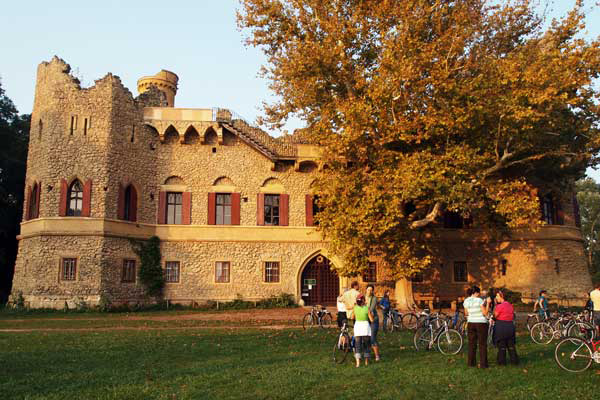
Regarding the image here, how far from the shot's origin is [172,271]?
90.3ft

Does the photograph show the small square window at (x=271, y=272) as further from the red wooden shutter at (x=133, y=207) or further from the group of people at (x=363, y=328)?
the group of people at (x=363, y=328)

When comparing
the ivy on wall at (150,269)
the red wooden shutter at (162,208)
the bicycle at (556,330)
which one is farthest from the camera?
the red wooden shutter at (162,208)

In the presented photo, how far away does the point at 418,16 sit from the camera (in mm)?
21578

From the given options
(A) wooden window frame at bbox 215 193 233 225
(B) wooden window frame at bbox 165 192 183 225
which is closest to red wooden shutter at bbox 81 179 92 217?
(B) wooden window frame at bbox 165 192 183 225

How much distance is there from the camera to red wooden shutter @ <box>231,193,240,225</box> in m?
28.4

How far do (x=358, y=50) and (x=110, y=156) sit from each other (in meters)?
14.2

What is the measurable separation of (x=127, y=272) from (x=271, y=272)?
789 cm

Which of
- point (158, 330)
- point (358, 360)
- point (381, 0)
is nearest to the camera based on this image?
point (358, 360)

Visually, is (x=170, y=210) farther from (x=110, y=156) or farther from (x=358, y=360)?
(x=358, y=360)

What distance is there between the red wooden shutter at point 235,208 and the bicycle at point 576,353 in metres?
20.3

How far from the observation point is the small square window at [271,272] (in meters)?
28.2

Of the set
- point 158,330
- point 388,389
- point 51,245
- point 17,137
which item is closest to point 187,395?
point 388,389

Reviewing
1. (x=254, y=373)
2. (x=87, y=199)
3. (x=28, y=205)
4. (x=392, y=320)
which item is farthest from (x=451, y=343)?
(x=28, y=205)

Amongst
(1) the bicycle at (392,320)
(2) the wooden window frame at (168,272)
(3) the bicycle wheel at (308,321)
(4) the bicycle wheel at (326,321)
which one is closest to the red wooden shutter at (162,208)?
(2) the wooden window frame at (168,272)
